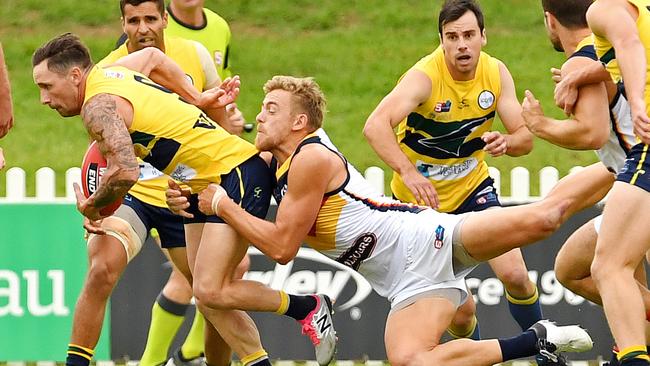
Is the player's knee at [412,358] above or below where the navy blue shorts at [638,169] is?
below

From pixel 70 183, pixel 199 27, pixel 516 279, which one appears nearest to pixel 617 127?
pixel 516 279

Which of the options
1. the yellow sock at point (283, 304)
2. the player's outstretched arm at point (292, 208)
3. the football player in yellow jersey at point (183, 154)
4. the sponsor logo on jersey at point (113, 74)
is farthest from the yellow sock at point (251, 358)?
the sponsor logo on jersey at point (113, 74)

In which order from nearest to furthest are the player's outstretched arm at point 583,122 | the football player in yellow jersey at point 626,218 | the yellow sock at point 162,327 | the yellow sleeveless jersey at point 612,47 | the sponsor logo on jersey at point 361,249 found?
the football player in yellow jersey at point 626,218
the yellow sleeveless jersey at point 612,47
the player's outstretched arm at point 583,122
the sponsor logo on jersey at point 361,249
the yellow sock at point 162,327

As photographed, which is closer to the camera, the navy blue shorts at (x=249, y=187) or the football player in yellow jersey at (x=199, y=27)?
the navy blue shorts at (x=249, y=187)

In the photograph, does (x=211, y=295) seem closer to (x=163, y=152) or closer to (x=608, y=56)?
(x=163, y=152)

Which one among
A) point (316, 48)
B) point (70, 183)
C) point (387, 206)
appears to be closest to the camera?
point (387, 206)

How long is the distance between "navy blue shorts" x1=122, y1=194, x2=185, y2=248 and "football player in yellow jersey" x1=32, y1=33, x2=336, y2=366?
1.00ft

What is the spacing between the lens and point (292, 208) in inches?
309

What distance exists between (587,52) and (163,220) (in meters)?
2.70

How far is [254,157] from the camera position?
27.2ft

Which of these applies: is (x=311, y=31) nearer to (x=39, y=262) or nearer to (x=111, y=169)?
(x=39, y=262)

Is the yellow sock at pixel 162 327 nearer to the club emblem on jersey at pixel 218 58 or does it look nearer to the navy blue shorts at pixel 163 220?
the navy blue shorts at pixel 163 220

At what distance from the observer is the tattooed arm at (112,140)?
771cm

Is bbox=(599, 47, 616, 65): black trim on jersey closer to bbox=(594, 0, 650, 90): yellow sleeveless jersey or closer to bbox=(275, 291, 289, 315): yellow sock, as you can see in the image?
bbox=(594, 0, 650, 90): yellow sleeveless jersey
